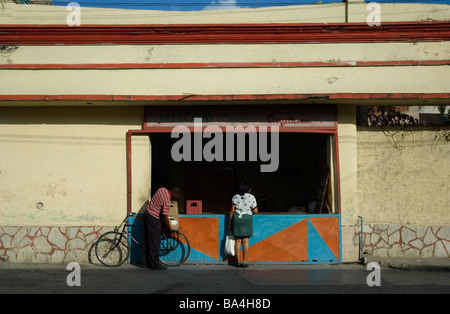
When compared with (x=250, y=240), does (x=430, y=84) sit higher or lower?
higher

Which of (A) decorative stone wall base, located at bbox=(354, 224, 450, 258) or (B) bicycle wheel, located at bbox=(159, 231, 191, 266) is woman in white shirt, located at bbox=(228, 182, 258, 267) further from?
(A) decorative stone wall base, located at bbox=(354, 224, 450, 258)

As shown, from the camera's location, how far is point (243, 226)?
1004 cm

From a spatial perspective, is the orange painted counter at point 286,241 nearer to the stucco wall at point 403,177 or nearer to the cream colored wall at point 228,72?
the stucco wall at point 403,177

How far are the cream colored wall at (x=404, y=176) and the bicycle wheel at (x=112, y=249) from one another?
495cm

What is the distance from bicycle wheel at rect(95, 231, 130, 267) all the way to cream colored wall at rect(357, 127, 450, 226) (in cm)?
495

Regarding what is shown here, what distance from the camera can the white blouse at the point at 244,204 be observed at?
33.2 feet

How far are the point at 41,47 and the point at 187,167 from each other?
5203 millimetres

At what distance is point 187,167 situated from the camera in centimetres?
1448

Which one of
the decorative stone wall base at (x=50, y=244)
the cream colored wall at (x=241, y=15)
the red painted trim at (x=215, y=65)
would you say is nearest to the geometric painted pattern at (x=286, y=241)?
the decorative stone wall base at (x=50, y=244)

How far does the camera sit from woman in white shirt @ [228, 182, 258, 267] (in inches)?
395

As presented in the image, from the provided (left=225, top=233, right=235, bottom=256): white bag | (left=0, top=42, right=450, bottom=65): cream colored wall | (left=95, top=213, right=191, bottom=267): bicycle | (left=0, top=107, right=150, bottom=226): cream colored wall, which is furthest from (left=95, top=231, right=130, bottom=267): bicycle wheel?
(left=0, top=42, right=450, bottom=65): cream colored wall

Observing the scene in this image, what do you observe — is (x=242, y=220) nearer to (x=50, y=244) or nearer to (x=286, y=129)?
(x=286, y=129)
